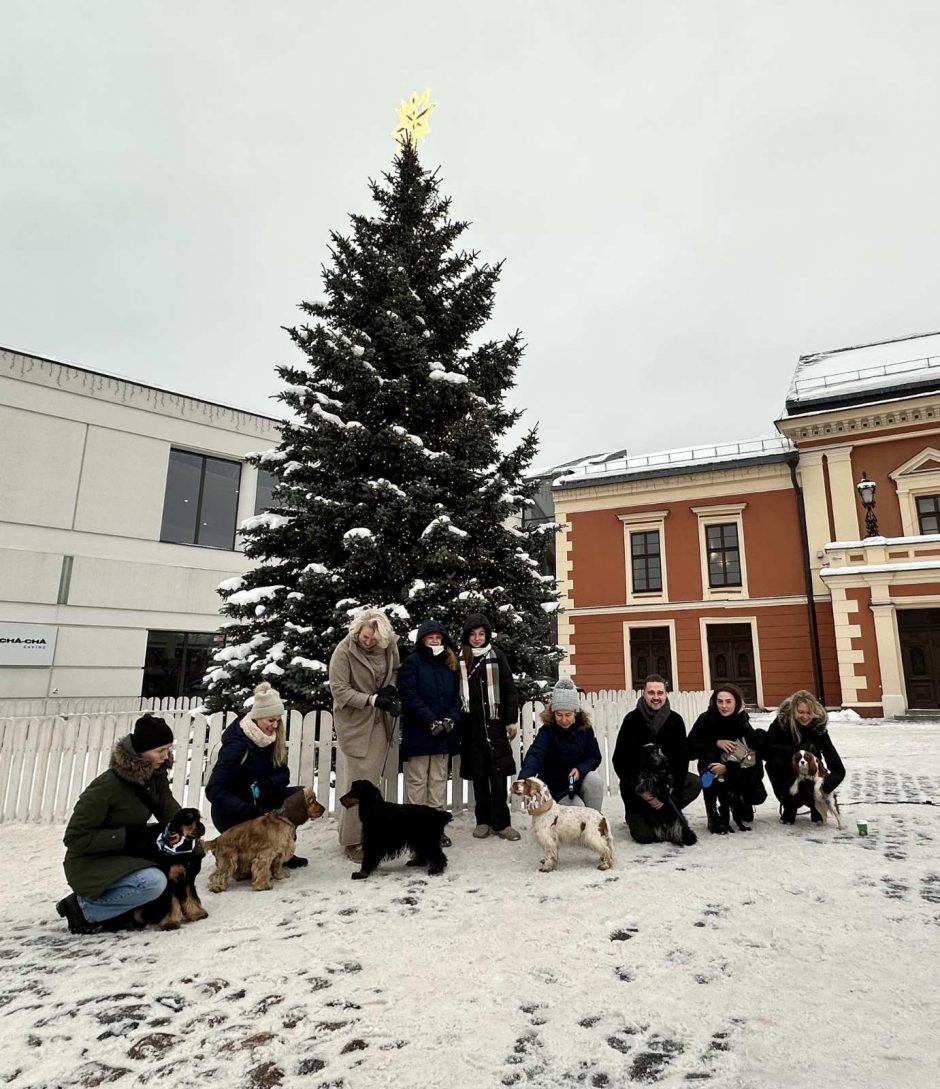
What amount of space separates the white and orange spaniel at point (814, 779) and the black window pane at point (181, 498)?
16.2m

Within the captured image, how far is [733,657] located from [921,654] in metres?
5.51

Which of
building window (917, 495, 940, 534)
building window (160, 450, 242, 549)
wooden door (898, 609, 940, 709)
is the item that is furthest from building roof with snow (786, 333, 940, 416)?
building window (160, 450, 242, 549)

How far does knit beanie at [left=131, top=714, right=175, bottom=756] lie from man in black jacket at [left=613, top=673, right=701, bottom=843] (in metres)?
3.86

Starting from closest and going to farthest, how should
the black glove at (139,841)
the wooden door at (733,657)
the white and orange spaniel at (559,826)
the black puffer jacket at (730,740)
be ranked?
the black glove at (139,841) < the white and orange spaniel at (559,826) < the black puffer jacket at (730,740) < the wooden door at (733,657)

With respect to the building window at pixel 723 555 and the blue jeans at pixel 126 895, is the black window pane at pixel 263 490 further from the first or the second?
the blue jeans at pixel 126 895

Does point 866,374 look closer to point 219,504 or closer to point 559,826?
point 219,504

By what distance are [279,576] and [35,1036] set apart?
543 centimetres

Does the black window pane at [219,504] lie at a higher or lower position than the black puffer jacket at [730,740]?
higher

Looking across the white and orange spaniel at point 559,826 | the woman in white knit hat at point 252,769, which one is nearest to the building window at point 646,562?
Result: the white and orange spaniel at point 559,826

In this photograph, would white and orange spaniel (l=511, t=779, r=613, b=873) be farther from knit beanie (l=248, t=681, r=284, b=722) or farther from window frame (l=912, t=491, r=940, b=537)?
window frame (l=912, t=491, r=940, b=537)

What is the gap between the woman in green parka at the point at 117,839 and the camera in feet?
11.9

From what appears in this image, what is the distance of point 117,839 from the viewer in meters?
3.67

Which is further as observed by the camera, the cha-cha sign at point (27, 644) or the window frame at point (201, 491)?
the window frame at point (201, 491)

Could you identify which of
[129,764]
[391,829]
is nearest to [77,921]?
[129,764]
